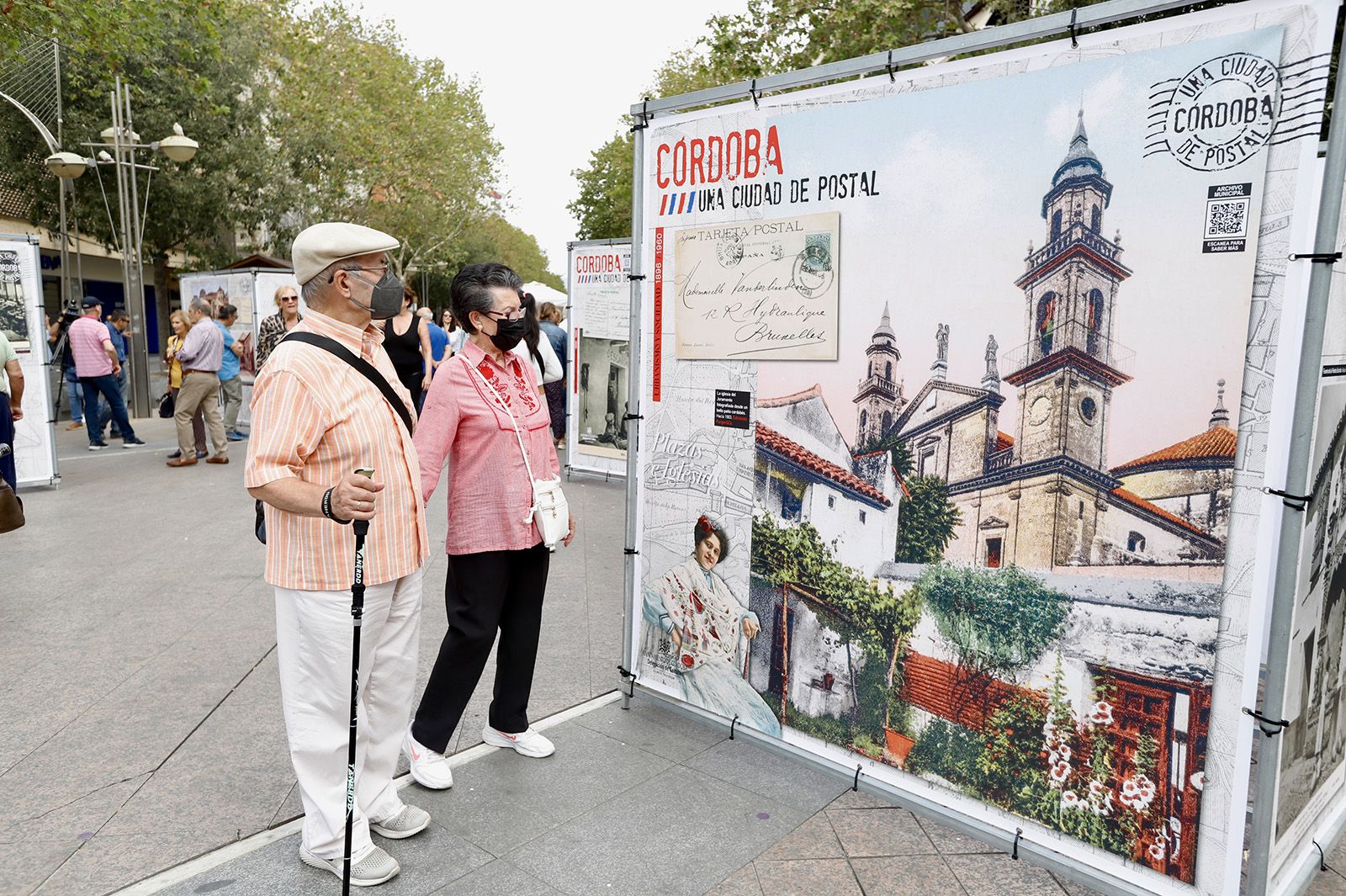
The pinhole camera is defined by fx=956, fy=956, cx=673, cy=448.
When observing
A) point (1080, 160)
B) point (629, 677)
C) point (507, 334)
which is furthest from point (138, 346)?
point (1080, 160)

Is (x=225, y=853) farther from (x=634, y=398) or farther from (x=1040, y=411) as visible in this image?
(x=1040, y=411)

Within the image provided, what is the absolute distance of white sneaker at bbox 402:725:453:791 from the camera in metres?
3.45

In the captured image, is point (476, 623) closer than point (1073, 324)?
No

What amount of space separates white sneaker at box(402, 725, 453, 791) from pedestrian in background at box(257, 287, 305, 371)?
4236mm

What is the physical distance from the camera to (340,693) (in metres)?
2.81

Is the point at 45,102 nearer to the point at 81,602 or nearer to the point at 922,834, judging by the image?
the point at 81,602

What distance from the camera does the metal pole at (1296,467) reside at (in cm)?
224

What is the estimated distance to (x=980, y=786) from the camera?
3.05 meters

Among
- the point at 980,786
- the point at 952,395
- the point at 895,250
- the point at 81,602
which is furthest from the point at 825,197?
the point at 81,602

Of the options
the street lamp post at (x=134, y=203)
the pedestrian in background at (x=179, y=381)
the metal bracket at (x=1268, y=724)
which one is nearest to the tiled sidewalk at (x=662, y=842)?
the metal bracket at (x=1268, y=724)

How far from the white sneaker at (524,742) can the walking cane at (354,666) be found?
103 cm

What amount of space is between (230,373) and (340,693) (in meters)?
10.1

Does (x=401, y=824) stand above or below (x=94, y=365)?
below

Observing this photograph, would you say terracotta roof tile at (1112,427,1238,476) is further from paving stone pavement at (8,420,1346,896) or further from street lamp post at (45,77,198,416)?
Answer: street lamp post at (45,77,198,416)
